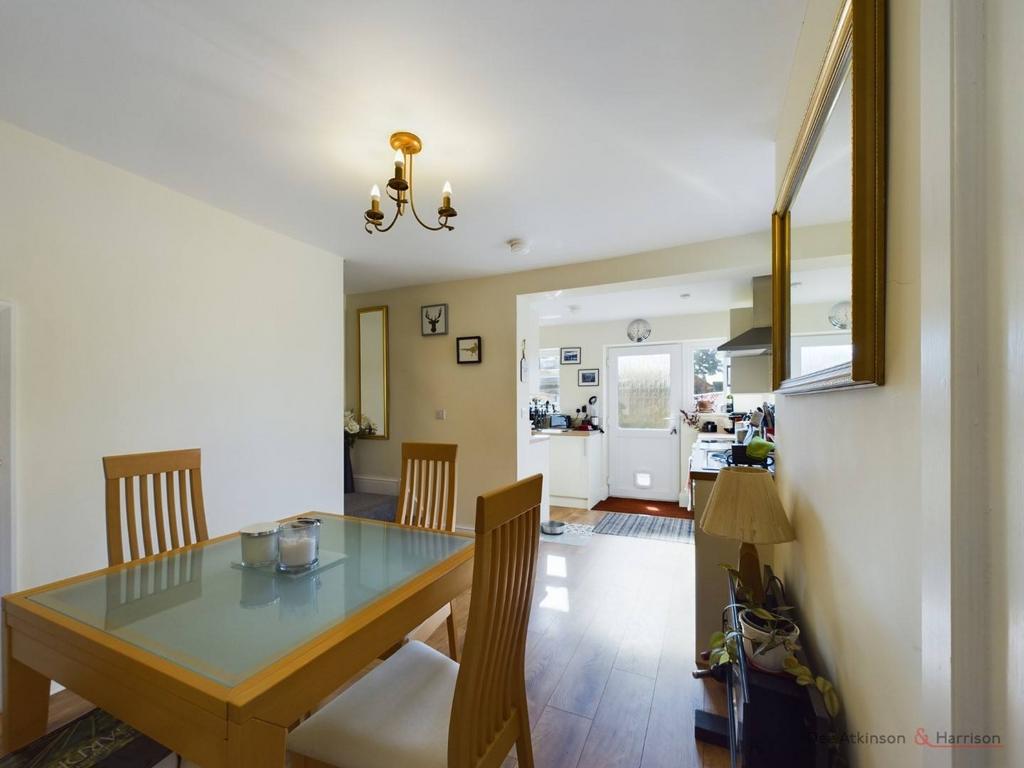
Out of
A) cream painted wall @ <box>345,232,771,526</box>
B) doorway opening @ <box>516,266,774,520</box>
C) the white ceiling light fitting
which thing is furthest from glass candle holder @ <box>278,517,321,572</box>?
doorway opening @ <box>516,266,774,520</box>

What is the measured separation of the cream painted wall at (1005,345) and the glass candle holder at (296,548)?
4.88 feet

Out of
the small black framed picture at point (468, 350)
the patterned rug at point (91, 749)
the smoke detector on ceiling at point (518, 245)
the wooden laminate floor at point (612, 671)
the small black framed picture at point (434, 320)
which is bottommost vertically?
the wooden laminate floor at point (612, 671)

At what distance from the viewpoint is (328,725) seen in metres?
1.10

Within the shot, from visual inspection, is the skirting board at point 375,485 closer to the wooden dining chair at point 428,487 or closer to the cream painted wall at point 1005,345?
the wooden dining chair at point 428,487

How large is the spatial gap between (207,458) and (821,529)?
2928 millimetres

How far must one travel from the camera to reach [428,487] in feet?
7.20

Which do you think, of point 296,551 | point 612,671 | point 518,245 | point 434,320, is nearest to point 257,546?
point 296,551

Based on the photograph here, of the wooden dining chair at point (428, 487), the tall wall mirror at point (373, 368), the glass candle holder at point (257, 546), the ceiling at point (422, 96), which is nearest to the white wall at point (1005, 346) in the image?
the ceiling at point (422, 96)

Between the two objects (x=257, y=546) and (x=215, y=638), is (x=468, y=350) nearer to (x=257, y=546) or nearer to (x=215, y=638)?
(x=257, y=546)

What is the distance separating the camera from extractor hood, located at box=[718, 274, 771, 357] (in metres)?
3.37

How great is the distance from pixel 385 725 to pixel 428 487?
1161 mm

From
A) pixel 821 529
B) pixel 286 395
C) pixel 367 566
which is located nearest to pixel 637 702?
pixel 821 529

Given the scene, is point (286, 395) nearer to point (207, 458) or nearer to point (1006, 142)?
point (207, 458)

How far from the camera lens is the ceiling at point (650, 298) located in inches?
143
